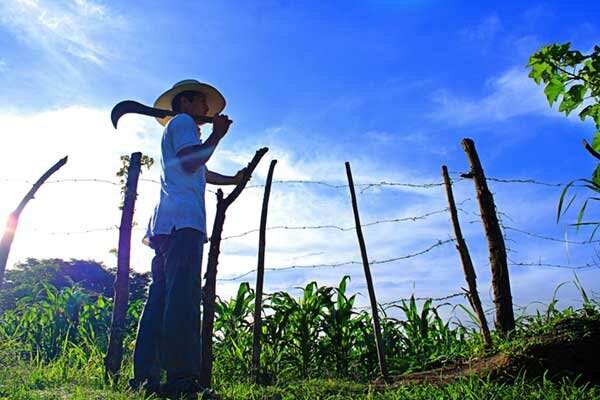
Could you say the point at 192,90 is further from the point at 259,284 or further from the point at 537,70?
the point at 537,70

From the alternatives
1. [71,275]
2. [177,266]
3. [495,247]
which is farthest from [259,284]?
[71,275]

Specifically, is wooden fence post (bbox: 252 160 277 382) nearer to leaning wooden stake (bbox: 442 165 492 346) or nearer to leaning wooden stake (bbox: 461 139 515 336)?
leaning wooden stake (bbox: 442 165 492 346)

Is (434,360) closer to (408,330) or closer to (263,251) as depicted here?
(408,330)

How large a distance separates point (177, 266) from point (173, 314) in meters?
0.32

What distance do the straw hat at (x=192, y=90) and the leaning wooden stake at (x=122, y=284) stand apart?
0.83 metres

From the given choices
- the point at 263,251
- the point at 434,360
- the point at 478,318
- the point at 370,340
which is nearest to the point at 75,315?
the point at 263,251

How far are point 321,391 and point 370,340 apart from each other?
5.64 ft

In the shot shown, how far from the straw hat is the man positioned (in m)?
0.41

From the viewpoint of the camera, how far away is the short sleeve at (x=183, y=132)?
3895 millimetres

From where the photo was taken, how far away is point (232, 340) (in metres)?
5.61

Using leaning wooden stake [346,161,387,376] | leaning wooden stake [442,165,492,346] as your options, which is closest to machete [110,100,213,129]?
leaning wooden stake [346,161,387,376]

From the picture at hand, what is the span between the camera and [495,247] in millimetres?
5129

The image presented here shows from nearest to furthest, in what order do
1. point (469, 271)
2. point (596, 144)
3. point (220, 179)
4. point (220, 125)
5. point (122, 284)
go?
point (596, 144) < point (220, 125) < point (220, 179) < point (122, 284) < point (469, 271)

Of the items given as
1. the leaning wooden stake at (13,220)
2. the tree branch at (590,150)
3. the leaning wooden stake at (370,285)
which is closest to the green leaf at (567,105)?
the tree branch at (590,150)
